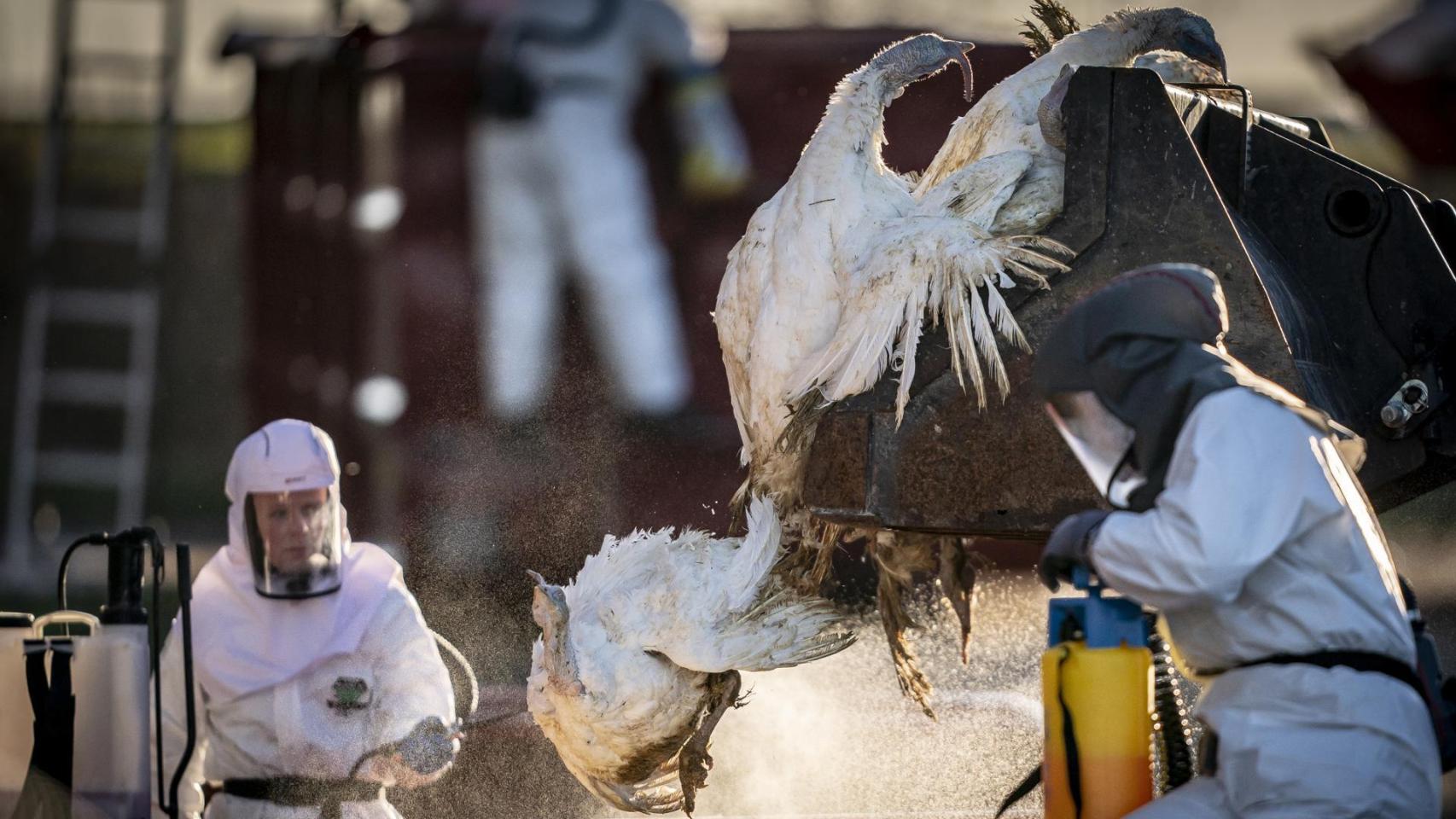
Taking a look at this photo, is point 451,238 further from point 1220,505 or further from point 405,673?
point 1220,505

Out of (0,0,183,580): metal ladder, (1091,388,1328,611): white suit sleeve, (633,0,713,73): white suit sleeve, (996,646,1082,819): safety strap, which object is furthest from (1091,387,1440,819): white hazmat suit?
(0,0,183,580): metal ladder

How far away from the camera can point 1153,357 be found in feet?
6.93

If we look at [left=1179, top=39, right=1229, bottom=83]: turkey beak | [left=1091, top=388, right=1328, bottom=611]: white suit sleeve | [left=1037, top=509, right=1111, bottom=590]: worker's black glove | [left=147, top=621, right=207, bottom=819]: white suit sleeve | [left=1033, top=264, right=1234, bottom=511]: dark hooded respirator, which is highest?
[left=1179, top=39, right=1229, bottom=83]: turkey beak

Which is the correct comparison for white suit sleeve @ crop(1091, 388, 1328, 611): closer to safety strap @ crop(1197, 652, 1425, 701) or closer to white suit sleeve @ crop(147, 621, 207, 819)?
safety strap @ crop(1197, 652, 1425, 701)

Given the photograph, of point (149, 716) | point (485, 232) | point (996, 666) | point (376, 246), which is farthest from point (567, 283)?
point (149, 716)

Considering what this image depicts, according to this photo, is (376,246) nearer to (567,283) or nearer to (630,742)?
(567,283)

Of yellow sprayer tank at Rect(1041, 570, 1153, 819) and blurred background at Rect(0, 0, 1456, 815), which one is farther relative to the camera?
blurred background at Rect(0, 0, 1456, 815)

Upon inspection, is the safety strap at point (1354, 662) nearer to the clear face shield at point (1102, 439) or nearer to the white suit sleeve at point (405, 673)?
the clear face shield at point (1102, 439)

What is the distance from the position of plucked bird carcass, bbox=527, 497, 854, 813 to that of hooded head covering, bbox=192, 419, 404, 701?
0.46 m

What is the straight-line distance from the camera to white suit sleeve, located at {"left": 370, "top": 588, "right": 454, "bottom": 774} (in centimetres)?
317

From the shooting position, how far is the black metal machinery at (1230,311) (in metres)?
2.85

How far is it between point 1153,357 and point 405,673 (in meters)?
1.90

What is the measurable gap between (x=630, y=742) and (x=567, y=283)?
9.70 feet

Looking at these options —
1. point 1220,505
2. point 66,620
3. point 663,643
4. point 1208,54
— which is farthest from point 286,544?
point 1208,54
